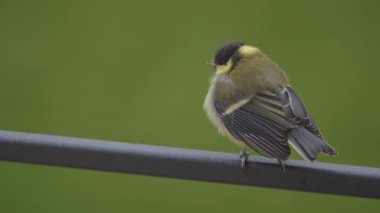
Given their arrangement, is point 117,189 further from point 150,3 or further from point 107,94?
point 150,3

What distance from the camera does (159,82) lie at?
6.42 metres

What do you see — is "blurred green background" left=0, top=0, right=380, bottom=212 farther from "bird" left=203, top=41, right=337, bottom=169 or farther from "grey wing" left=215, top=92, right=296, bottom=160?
"grey wing" left=215, top=92, right=296, bottom=160

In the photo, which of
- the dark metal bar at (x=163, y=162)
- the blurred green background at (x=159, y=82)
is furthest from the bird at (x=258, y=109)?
the blurred green background at (x=159, y=82)

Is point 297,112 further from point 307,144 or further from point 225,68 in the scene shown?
point 225,68

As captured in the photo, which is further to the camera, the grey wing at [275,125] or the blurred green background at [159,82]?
the blurred green background at [159,82]

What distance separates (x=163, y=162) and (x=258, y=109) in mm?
1106

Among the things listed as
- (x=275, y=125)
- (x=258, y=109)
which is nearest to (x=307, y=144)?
(x=275, y=125)

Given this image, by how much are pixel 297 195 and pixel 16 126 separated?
2093mm

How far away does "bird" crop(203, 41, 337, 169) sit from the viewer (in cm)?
313

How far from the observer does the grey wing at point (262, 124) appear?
10.3 feet

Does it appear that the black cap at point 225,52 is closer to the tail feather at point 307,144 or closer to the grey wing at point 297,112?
the grey wing at point 297,112

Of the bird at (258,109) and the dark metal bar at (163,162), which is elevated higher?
the dark metal bar at (163,162)

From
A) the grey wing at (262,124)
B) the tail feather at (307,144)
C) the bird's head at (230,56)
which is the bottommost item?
the grey wing at (262,124)

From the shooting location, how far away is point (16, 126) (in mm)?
5988
